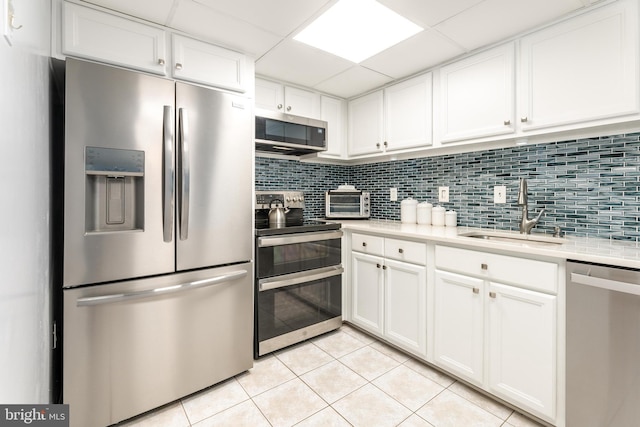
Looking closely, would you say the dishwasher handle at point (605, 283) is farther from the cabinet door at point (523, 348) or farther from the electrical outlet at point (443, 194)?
the electrical outlet at point (443, 194)

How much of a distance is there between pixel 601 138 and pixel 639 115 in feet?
0.99

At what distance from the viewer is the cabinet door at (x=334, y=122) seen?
2893 mm

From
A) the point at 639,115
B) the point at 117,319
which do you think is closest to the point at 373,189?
the point at 639,115

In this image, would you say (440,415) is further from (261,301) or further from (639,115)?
(639,115)

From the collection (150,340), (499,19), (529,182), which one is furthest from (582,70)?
(150,340)

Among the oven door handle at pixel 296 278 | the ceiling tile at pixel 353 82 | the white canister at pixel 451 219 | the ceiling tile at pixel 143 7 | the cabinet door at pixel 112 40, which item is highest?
the ceiling tile at pixel 353 82

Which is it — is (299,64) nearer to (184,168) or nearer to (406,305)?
(184,168)

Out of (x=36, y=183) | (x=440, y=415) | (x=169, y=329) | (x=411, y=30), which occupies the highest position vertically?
(x=411, y=30)

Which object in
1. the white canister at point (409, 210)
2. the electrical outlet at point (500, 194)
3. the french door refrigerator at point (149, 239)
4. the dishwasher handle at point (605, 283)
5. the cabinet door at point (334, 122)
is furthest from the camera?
the cabinet door at point (334, 122)

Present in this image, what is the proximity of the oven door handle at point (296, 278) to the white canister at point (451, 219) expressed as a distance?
38.3 inches

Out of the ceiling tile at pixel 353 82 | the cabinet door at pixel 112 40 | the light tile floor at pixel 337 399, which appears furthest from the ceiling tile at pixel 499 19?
the light tile floor at pixel 337 399

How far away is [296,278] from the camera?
2.22 metres

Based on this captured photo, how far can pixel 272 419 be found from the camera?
1.53 meters

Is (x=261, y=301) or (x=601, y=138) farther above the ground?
(x=601, y=138)
